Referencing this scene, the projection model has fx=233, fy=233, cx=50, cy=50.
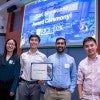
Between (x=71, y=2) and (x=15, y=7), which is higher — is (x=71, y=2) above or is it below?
below

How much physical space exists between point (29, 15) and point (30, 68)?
9.62 feet

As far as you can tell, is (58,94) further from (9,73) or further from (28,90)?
(9,73)

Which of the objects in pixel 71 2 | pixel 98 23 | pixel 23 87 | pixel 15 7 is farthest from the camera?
pixel 15 7

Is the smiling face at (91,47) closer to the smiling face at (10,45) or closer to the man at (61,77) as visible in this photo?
the man at (61,77)

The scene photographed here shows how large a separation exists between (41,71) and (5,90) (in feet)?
1.91

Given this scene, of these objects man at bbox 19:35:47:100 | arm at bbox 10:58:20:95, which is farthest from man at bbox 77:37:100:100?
arm at bbox 10:58:20:95

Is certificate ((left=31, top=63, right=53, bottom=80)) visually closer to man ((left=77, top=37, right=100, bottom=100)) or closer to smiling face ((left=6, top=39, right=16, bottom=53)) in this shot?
smiling face ((left=6, top=39, right=16, bottom=53))

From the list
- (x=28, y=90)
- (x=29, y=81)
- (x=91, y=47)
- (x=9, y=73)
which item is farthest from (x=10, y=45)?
(x=91, y=47)

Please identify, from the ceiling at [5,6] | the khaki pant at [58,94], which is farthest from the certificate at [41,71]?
the ceiling at [5,6]

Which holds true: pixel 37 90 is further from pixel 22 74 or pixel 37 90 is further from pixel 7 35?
pixel 7 35

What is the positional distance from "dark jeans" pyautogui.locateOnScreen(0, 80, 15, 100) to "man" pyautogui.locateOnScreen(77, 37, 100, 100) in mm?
1084

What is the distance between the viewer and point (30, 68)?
3.15m

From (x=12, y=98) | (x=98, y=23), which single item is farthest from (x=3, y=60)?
(x=98, y=23)

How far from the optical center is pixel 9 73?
3.16 m
